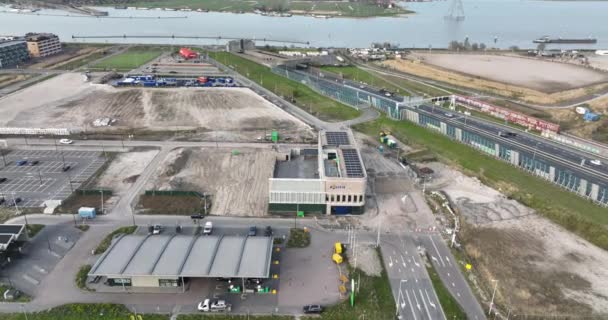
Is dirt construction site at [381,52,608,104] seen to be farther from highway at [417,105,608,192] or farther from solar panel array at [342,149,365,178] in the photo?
solar panel array at [342,149,365,178]

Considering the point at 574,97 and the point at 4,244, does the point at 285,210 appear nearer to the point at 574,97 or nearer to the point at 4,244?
the point at 4,244

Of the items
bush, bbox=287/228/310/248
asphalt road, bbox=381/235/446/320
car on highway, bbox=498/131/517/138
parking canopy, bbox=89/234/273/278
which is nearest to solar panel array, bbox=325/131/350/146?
bush, bbox=287/228/310/248

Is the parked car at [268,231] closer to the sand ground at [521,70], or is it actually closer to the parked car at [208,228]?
the parked car at [208,228]

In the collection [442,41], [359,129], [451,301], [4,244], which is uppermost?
[442,41]

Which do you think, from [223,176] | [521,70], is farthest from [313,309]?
[521,70]

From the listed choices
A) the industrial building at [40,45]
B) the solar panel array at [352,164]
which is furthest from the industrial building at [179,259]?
the industrial building at [40,45]

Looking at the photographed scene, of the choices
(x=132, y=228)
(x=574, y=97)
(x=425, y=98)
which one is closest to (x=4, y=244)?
(x=132, y=228)
